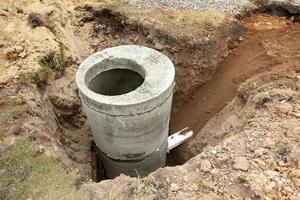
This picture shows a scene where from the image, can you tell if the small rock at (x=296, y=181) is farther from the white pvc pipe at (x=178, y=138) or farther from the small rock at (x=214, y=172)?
the white pvc pipe at (x=178, y=138)

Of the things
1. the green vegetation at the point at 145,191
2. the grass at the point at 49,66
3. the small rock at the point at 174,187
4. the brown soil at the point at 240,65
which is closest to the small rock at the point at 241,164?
the small rock at the point at 174,187

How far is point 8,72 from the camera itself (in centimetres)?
701

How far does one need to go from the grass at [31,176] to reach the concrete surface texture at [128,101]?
1.15 metres

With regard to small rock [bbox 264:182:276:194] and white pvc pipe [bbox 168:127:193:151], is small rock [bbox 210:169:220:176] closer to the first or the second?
small rock [bbox 264:182:276:194]

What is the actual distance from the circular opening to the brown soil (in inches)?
67.8

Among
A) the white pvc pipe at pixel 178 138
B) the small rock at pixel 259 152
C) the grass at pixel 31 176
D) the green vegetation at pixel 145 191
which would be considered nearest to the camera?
the green vegetation at pixel 145 191

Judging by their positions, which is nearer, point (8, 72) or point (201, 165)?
point (201, 165)

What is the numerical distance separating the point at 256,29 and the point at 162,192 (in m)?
5.12

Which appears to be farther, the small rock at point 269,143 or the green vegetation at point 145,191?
the small rock at point 269,143

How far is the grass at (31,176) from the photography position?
5.14 metres

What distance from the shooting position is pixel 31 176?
5414 mm

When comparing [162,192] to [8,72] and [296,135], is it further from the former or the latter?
[8,72]

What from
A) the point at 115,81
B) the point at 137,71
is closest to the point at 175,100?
the point at 115,81

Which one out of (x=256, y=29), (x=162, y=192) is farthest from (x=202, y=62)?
(x=162, y=192)
